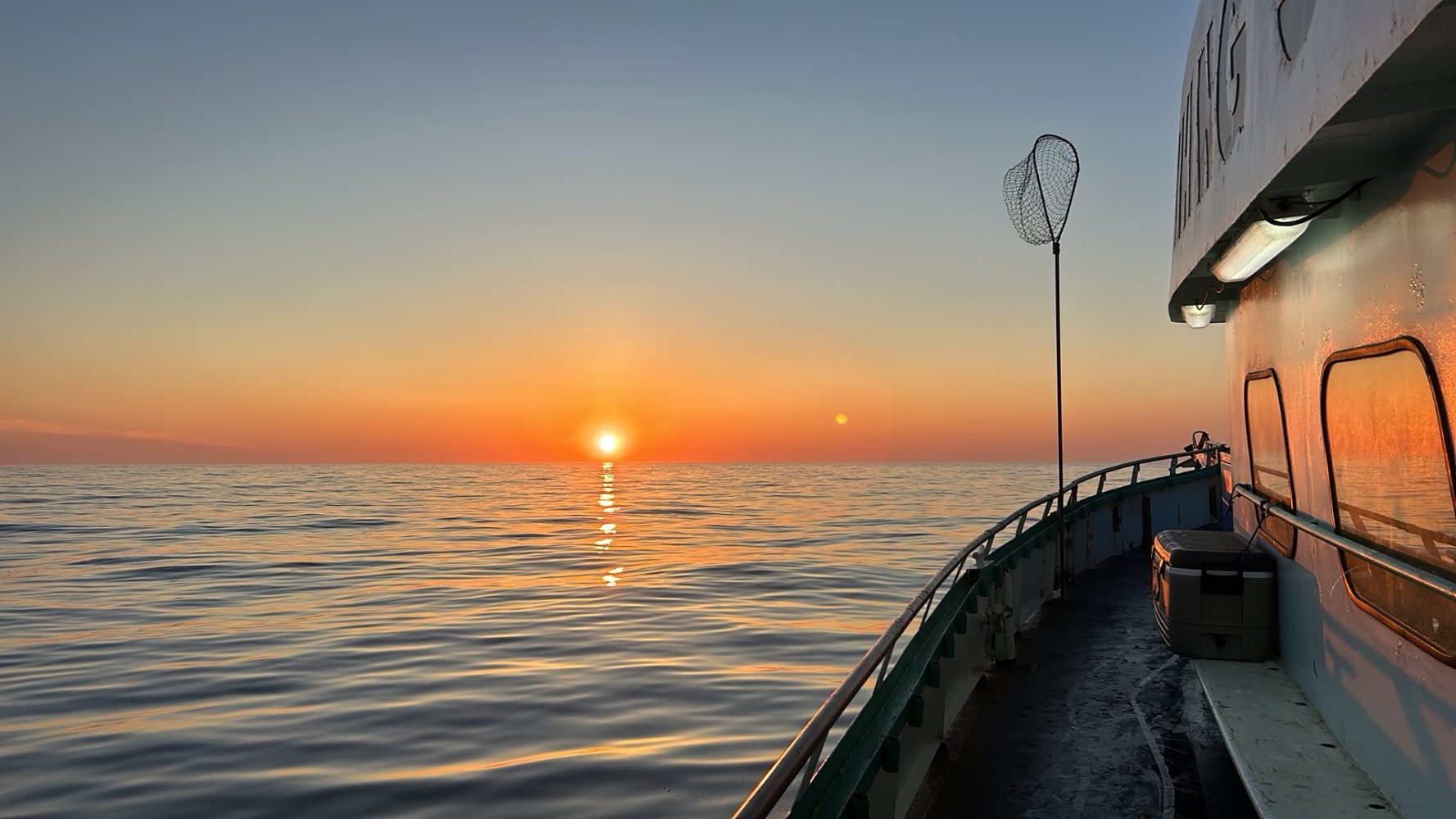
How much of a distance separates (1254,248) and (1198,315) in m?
4.10

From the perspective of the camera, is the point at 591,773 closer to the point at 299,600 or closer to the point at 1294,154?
the point at 1294,154

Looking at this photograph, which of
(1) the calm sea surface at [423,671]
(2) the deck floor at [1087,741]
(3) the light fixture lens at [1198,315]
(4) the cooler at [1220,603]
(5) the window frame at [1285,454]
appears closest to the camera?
(2) the deck floor at [1087,741]

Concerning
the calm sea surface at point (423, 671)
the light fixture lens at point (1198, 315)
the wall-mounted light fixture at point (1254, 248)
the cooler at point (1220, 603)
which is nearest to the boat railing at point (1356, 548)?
the cooler at point (1220, 603)

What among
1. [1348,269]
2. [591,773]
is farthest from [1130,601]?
[1348,269]

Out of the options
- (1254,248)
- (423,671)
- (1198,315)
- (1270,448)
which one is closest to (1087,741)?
(1270,448)

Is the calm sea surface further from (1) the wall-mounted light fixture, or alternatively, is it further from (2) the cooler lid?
(1) the wall-mounted light fixture

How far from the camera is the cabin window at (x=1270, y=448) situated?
20.2 feet

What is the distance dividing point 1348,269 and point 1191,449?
16345 mm

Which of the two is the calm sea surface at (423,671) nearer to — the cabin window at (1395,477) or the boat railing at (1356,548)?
the boat railing at (1356,548)

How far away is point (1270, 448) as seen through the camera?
22.0 feet

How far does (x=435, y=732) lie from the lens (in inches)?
391

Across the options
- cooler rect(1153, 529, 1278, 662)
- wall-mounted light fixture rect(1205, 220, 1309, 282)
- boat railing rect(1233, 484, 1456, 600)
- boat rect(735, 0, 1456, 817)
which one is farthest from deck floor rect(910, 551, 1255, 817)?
wall-mounted light fixture rect(1205, 220, 1309, 282)

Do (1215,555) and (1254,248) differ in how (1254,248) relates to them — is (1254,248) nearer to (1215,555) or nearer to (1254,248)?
(1254,248)

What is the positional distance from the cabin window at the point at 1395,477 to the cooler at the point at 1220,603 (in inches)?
60.4
